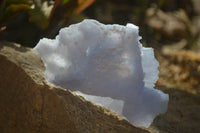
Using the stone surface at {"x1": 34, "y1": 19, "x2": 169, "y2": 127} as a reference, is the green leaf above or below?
below

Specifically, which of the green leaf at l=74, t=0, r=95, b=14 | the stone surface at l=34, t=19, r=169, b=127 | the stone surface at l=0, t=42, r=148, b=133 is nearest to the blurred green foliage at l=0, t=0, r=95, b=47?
the green leaf at l=74, t=0, r=95, b=14

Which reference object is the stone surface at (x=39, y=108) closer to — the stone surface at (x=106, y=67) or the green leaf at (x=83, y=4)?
the stone surface at (x=106, y=67)

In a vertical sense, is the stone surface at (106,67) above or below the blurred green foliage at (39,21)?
above

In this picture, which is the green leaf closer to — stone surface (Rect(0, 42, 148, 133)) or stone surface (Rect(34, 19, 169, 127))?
stone surface (Rect(0, 42, 148, 133))

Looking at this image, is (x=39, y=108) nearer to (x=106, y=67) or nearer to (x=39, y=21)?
(x=106, y=67)

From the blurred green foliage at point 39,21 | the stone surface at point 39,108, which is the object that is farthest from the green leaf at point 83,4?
the stone surface at point 39,108

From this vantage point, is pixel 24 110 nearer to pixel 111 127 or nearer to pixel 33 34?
pixel 111 127

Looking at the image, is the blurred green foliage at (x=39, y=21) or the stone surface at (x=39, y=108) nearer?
the stone surface at (x=39, y=108)

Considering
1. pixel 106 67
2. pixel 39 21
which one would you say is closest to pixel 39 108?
pixel 106 67

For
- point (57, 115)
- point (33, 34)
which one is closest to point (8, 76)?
point (57, 115)
